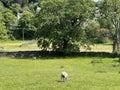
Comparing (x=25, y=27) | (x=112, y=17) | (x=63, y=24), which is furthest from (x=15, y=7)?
(x=112, y=17)

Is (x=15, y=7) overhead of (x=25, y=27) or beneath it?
overhead

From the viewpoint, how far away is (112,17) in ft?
183

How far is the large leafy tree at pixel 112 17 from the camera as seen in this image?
55438 millimetres

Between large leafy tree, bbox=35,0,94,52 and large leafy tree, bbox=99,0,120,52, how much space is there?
2.03 meters

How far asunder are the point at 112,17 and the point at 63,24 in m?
7.67

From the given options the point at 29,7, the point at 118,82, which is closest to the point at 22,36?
the point at 29,7

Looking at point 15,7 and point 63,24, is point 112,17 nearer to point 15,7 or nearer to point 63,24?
point 63,24

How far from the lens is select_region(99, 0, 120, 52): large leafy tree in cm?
5544

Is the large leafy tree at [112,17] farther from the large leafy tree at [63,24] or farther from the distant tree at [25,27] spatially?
the distant tree at [25,27]

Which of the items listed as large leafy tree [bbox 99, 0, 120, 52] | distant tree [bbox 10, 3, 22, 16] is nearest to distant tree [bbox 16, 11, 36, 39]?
distant tree [bbox 10, 3, 22, 16]

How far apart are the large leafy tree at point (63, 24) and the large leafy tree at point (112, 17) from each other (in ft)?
6.66

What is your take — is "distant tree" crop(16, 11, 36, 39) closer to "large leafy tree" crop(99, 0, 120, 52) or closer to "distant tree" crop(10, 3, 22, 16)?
"distant tree" crop(10, 3, 22, 16)

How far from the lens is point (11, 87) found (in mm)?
22828

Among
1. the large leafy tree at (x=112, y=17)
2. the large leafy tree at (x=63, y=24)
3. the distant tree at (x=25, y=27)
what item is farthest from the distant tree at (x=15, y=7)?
the large leafy tree at (x=112, y=17)
